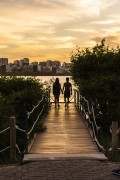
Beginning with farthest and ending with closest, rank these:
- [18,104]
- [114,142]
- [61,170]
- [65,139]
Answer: [18,104] < [65,139] < [114,142] < [61,170]

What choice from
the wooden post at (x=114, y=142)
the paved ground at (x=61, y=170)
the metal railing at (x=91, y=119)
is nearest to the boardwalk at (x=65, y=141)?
the metal railing at (x=91, y=119)

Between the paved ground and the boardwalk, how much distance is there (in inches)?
37.5

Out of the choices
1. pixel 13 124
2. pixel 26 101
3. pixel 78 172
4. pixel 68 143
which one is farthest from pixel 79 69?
pixel 78 172

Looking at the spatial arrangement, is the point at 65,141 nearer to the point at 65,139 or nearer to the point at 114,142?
the point at 65,139

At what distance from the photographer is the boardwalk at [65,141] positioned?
1275 cm

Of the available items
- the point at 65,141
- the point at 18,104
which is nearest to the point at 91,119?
the point at 18,104

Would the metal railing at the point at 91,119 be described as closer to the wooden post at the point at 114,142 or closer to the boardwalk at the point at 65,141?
the boardwalk at the point at 65,141

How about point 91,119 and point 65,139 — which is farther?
point 91,119

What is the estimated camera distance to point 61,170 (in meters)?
10.1

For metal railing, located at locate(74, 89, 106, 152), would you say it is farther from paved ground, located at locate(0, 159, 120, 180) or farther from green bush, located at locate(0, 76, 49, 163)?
paved ground, located at locate(0, 159, 120, 180)

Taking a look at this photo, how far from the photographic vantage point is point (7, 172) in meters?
10.1

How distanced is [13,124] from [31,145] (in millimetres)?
1960

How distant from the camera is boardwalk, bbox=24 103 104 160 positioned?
12.7 metres

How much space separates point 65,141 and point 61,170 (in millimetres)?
4761
